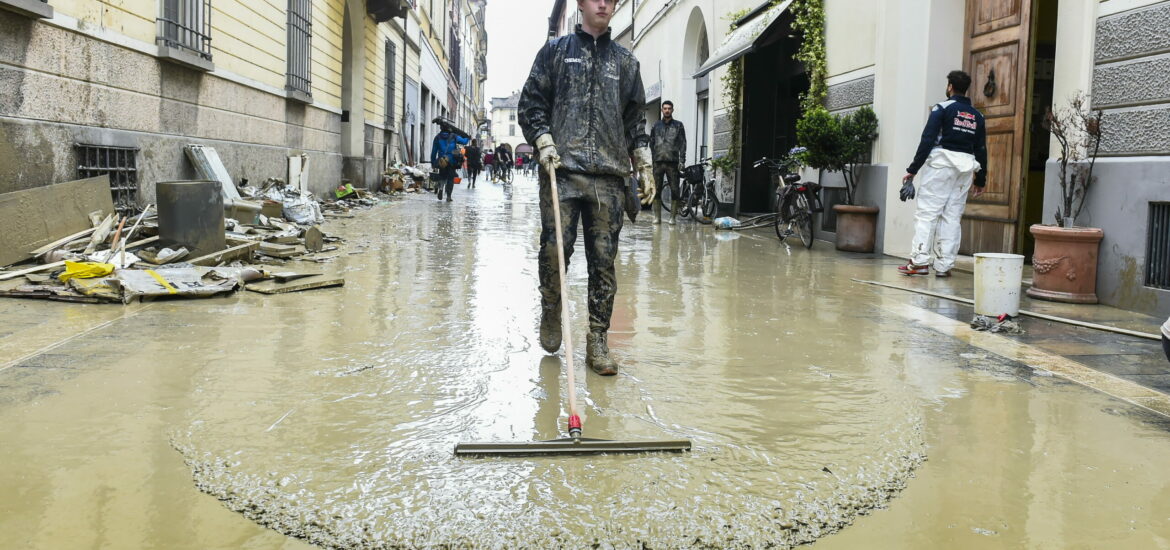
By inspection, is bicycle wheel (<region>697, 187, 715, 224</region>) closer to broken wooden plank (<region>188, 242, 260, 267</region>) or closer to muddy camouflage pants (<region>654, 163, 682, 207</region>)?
muddy camouflage pants (<region>654, 163, 682, 207</region>)

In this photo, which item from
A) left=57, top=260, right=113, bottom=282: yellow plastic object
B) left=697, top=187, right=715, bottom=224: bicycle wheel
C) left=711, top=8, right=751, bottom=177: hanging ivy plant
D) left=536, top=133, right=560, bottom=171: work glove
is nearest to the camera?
left=536, top=133, right=560, bottom=171: work glove

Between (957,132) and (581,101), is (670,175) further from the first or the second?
(581,101)

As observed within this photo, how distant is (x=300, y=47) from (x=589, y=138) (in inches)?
472

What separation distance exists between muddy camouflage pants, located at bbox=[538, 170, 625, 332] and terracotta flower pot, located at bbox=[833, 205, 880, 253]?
21.7 ft

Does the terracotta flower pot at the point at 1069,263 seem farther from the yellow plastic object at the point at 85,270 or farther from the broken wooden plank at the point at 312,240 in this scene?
the yellow plastic object at the point at 85,270

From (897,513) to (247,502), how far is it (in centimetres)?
187

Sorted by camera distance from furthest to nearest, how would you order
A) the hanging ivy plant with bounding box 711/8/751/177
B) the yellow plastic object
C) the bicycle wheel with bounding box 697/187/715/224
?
the hanging ivy plant with bounding box 711/8/751/177, the bicycle wheel with bounding box 697/187/715/224, the yellow plastic object

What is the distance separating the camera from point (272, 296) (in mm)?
6328

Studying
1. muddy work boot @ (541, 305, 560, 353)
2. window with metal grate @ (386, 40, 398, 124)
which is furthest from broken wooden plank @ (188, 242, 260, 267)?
window with metal grate @ (386, 40, 398, 124)

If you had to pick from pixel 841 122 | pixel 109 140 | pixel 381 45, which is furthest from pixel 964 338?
pixel 381 45

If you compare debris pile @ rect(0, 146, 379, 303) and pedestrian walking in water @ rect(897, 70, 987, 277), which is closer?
debris pile @ rect(0, 146, 379, 303)

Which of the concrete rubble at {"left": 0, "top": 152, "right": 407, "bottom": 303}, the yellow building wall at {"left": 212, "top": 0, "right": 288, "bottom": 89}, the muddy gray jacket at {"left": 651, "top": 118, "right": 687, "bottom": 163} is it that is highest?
the yellow building wall at {"left": 212, "top": 0, "right": 288, "bottom": 89}

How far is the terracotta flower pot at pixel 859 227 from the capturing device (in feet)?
34.3

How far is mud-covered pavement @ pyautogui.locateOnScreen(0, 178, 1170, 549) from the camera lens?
8.18ft
